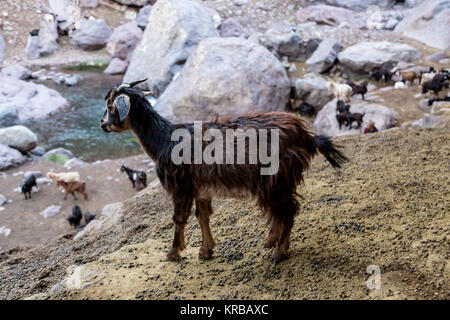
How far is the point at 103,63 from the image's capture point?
2223cm

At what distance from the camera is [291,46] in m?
17.5

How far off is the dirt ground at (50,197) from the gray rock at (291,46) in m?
8.29

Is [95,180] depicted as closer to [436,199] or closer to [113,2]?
[436,199]

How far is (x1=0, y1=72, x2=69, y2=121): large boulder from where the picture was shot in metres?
15.9

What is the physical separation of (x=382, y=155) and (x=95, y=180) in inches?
310

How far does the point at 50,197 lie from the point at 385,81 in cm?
1207

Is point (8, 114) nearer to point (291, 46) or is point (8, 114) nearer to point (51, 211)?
point (51, 211)

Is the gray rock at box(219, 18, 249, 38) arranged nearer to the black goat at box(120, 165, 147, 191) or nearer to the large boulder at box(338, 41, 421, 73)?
the large boulder at box(338, 41, 421, 73)

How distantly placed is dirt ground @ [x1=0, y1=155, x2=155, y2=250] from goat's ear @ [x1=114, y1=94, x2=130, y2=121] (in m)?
5.33

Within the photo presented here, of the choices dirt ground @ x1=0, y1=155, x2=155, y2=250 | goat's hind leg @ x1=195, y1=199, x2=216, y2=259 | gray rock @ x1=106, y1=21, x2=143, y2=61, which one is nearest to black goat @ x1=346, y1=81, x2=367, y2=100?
dirt ground @ x1=0, y1=155, x2=155, y2=250

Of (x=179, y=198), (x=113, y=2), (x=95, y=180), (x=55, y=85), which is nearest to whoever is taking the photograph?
(x=179, y=198)

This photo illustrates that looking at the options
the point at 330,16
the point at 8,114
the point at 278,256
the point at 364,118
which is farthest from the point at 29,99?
the point at 278,256
